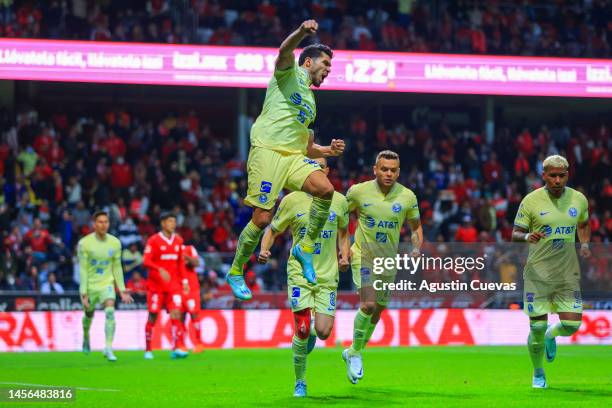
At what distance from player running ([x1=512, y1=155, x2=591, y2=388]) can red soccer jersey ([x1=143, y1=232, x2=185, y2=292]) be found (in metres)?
8.48

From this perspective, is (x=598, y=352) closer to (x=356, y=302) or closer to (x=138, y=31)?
(x=356, y=302)

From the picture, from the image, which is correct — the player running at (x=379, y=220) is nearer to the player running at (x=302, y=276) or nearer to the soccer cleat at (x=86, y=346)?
the player running at (x=302, y=276)

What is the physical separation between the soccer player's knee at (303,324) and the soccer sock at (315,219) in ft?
3.91

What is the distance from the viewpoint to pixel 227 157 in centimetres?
3020

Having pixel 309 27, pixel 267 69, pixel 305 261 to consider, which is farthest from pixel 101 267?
pixel 309 27

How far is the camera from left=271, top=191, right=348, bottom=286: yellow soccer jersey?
42.0 ft

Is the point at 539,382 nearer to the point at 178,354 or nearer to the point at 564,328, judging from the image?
the point at 564,328

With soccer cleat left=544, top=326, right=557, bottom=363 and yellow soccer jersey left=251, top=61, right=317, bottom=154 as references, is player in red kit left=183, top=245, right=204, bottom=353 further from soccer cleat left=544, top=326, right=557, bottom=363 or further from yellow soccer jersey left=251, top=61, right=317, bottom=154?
yellow soccer jersey left=251, top=61, right=317, bottom=154

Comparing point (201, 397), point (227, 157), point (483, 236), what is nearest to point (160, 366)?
point (201, 397)

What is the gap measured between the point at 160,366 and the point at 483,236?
11638mm

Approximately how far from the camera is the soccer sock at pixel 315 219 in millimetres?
10656

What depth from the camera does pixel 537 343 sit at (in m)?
12.0

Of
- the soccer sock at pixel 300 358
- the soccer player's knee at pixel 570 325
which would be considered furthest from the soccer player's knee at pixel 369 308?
the soccer player's knee at pixel 570 325

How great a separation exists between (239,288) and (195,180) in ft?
58.3
